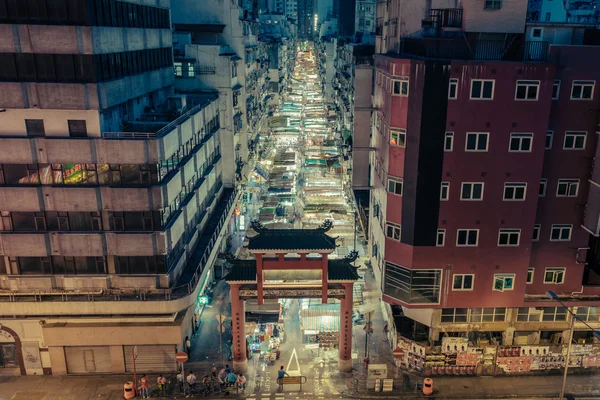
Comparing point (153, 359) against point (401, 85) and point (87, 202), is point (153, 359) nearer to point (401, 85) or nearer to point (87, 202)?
point (87, 202)

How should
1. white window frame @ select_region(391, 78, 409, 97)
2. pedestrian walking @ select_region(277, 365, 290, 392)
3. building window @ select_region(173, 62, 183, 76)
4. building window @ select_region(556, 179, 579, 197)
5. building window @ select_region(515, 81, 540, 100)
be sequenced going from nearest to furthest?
1. building window @ select_region(515, 81, 540, 100)
2. white window frame @ select_region(391, 78, 409, 97)
3. building window @ select_region(556, 179, 579, 197)
4. pedestrian walking @ select_region(277, 365, 290, 392)
5. building window @ select_region(173, 62, 183, 76)

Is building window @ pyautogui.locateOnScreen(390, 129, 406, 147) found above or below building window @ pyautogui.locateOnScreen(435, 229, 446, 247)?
above

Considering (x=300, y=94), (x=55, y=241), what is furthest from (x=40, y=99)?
(x=300, y=94)

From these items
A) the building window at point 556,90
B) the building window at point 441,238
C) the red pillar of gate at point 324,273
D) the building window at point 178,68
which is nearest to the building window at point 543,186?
the building window at point 556,90

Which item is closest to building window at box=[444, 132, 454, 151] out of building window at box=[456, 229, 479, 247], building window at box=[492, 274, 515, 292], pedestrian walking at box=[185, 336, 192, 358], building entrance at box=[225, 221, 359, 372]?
building window at box=[456, 229, 479, 247]

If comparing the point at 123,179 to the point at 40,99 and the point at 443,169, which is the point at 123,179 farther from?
the point at 443,169

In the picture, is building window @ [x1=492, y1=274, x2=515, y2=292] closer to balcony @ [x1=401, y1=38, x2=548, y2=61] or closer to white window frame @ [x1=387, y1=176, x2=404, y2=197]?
white window frame @ [x1=387, y1=176, x2=404, y2=197]
